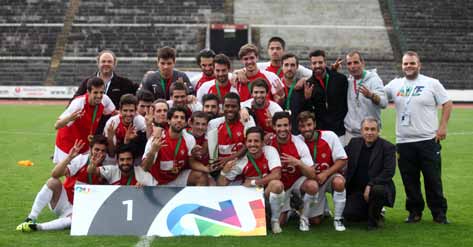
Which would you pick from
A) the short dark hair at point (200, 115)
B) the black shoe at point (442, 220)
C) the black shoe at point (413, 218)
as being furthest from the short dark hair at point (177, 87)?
the black shoe at point (442, 220)

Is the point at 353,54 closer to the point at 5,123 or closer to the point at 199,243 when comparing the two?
the point at 199,243

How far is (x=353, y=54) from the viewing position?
737 cm

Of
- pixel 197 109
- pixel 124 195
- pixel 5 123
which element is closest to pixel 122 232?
pixel 124 195

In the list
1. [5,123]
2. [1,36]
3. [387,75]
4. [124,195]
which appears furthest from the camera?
[1,36]

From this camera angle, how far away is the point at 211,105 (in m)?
7.02

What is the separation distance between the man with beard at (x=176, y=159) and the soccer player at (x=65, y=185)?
493mm

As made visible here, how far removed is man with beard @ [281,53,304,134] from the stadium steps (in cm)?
2513

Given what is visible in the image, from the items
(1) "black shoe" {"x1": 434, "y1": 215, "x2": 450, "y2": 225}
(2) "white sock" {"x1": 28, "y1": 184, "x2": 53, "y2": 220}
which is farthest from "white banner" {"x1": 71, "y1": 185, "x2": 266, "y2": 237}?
(1) "black shoe" {"x1": 434, "y1": 215, "x2": 450, "y2": 225}

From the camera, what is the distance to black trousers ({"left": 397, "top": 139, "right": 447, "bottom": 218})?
7219mm

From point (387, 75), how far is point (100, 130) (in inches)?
1026

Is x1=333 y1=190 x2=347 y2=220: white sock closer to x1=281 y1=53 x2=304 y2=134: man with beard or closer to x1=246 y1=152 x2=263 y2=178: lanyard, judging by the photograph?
x1=246 y1=152 x2=263 y2=178: lanyard

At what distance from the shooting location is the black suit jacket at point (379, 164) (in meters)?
7.00

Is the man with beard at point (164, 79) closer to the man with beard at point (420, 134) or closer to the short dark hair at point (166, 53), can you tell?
the short dark hair at point (166, 53)

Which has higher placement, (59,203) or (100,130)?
(100,130)
